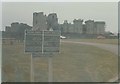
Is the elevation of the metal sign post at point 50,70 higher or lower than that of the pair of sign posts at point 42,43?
lower

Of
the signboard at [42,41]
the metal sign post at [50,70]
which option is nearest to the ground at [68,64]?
the metal sign post at [50,70]

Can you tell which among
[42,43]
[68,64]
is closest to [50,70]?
[68,64]

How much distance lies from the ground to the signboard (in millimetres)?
175

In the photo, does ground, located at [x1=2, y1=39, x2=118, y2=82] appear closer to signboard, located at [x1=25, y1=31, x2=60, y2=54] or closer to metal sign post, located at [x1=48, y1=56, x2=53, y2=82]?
metal sign post, located at [x1=48, y1=56, x2=53, y2=82]

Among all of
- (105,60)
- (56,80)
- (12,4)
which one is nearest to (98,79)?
(105,60)

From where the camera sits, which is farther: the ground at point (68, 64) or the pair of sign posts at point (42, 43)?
the ground at point (68, 64)

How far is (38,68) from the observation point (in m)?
4.38

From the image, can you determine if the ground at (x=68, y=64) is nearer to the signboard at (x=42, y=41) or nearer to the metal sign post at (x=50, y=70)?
the metal sign post at (x=50, y=70)

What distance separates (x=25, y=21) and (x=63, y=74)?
3.74ft

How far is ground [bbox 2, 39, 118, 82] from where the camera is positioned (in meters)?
4.34

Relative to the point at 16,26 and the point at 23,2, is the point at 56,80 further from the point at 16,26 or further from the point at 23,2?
the point at 23,2

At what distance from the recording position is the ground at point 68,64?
4344mm

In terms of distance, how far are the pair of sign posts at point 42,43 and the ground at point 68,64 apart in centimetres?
14

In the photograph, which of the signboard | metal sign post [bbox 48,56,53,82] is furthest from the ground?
the signboard
